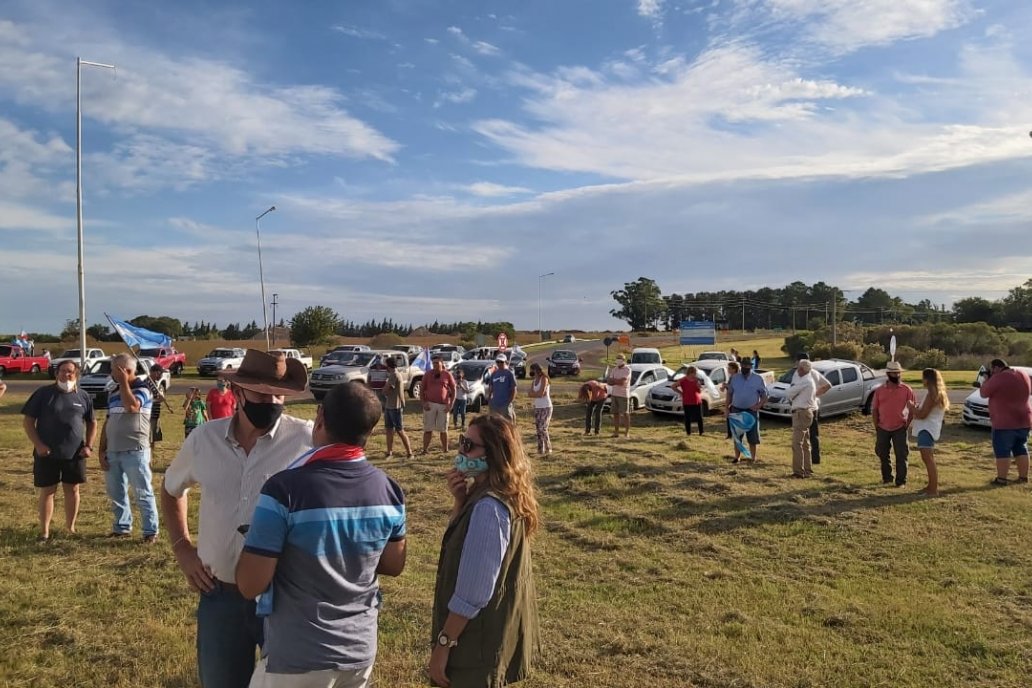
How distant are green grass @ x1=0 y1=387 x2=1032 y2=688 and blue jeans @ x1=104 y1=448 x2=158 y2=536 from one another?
0.91ft

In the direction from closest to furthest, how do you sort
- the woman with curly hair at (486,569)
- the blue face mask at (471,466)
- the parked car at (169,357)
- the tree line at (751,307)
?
the woman with curly hair at (486,569), the blue face mask at (471,466), the parked car at (169,357), the tree line at (751,307)

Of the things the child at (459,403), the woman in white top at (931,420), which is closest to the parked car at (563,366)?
the child at (459,403)

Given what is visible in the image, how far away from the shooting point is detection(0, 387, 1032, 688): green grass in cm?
435

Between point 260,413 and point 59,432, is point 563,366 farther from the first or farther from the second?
point 260,413

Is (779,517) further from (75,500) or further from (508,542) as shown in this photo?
(75,500)

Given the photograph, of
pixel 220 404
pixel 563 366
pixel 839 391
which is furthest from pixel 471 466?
pixel 563 366

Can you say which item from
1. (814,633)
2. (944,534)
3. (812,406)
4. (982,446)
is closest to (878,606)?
(814,633)

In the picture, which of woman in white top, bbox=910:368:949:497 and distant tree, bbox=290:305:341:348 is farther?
distant tree, bbox=290:305:341:348

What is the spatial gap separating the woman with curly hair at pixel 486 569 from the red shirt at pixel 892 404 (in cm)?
831

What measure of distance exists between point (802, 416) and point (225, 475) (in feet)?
30.1

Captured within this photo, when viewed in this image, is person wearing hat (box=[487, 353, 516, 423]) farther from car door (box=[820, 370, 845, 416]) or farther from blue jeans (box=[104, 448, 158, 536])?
car door (box=[820, 370, 845, 416])

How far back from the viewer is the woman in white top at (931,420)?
8859 mm

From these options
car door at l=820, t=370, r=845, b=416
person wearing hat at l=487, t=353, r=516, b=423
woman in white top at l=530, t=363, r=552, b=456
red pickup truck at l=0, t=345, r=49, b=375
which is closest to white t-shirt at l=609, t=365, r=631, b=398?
woman in white top at l=530, t=363, r=552, b=456

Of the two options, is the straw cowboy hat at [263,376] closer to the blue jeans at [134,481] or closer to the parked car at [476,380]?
the blue jeans at [134,481]
